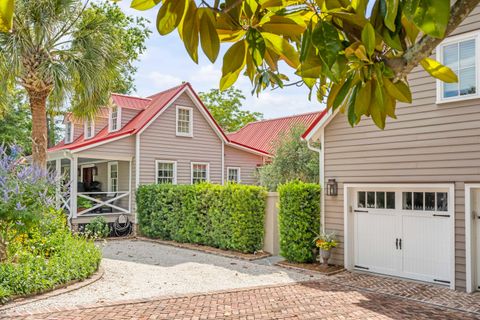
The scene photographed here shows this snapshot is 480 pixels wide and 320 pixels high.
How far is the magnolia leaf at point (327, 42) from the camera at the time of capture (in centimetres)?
120

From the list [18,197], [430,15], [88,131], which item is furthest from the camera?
[88,131]

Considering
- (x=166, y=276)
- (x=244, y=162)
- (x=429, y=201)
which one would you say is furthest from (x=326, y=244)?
(x=244, y=162)

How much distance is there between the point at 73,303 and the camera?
6500 mm

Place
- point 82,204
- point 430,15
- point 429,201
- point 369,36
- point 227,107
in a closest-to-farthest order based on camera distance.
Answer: point 430,15
point 369,36
point 429,201
point 82,204
point 227,107

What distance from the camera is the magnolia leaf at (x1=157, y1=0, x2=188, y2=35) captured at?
1307mm

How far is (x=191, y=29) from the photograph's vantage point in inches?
51.7

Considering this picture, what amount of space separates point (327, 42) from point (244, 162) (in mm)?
18598

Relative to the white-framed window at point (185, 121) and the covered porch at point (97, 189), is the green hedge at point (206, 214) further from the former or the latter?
the white-framed window at point (185, 121)

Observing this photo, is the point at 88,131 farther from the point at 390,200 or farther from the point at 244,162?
the point at 390,200

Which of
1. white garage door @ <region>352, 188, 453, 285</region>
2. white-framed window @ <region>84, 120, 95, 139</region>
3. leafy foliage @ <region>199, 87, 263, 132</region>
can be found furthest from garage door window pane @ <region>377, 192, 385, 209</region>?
leafy foliage @ <region>199, 87, 263, 132</region>

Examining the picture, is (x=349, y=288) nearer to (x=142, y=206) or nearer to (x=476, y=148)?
(x=476, y=148)

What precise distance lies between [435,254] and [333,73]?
8.08 m

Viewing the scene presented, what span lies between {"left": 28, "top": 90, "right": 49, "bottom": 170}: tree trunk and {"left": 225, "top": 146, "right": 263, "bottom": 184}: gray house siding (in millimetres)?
9018

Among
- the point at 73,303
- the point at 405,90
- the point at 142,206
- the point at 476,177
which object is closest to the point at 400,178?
the point at 476,177
